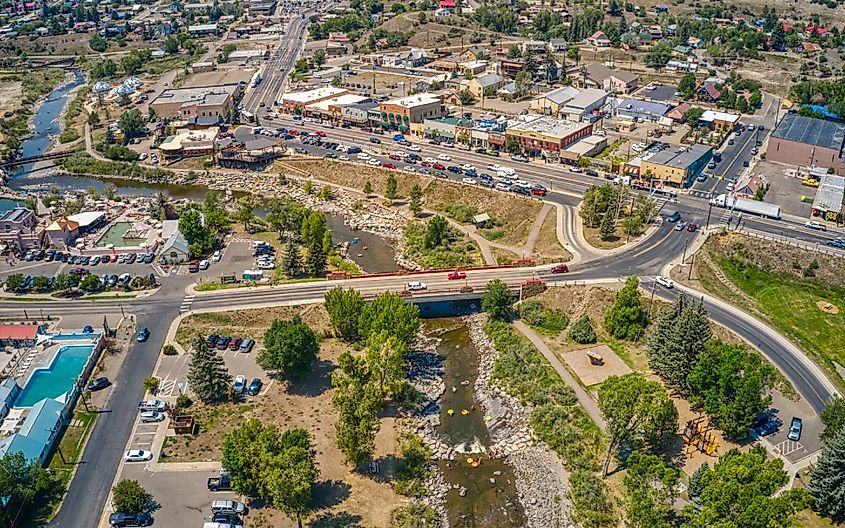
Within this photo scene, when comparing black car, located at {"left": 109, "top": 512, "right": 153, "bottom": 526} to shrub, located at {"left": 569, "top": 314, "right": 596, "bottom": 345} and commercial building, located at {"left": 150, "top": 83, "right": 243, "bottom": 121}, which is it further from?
commercial building, located at {"left": 150, "top": 83, "right": 243, "bottom": 121}

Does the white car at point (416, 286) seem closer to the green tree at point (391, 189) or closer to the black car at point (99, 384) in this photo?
the green tree at point (391, 189)

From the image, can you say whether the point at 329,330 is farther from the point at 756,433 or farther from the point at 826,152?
the point at 826,152

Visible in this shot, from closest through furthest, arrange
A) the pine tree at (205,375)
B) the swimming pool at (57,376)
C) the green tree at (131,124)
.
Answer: the pine tree at (205,375)
the swimming pool at (57,376)
the green tree at (131,124)

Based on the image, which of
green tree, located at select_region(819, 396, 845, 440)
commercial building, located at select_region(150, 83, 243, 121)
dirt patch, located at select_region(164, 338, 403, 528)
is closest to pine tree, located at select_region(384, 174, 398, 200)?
dirt patch, located at select_region(164, 338, 403, 528)

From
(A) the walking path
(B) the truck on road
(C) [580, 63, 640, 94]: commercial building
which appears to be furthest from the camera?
(C) [580, 63, 640, 94]: commercial building

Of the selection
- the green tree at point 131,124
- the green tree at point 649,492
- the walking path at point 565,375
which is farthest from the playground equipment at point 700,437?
the green tree at point 131,124

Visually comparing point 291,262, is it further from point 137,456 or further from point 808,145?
point 808,145
